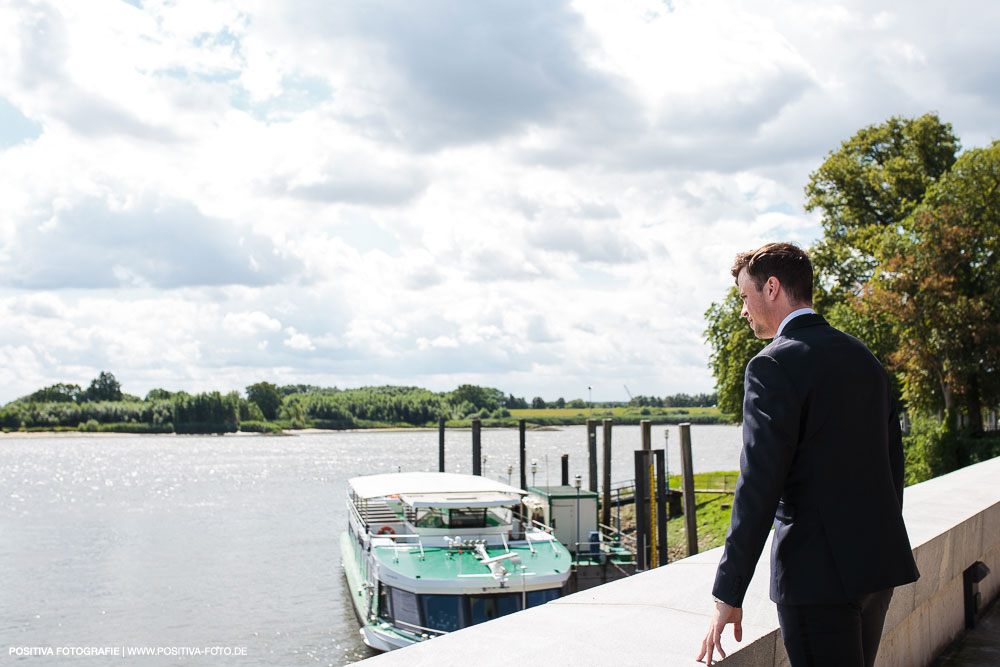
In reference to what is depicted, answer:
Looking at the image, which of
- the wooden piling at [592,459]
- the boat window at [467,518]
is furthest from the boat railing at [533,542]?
the wooden piling at [592,459]

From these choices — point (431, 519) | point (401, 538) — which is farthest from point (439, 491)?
point (401, 538)

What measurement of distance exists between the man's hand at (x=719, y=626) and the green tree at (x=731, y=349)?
3852 cm

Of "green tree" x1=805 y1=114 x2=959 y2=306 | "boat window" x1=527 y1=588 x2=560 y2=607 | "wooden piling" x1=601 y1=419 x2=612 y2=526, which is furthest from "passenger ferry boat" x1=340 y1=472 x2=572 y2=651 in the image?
"green tree" x1=805 y1=114 x2=959 y2=306

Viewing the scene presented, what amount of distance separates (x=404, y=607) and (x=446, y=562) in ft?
4.18

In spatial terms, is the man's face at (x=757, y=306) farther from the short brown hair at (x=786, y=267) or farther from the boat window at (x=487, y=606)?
the boat window at (x=487, y=606)

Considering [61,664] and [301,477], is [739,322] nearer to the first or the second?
[61,664]

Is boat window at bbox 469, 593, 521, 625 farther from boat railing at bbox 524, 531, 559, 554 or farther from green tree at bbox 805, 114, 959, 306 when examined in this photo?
green tree at bbox 805, 114, 959, 306

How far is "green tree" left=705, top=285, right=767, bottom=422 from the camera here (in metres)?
42.6

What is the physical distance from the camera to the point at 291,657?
2327 cm

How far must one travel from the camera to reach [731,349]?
44281 mm

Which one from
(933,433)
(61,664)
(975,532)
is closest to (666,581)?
(975,532)

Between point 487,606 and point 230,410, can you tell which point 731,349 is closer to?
point 487,606

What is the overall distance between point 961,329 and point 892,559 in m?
32.2

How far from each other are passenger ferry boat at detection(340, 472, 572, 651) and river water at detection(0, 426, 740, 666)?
3.21 metres
